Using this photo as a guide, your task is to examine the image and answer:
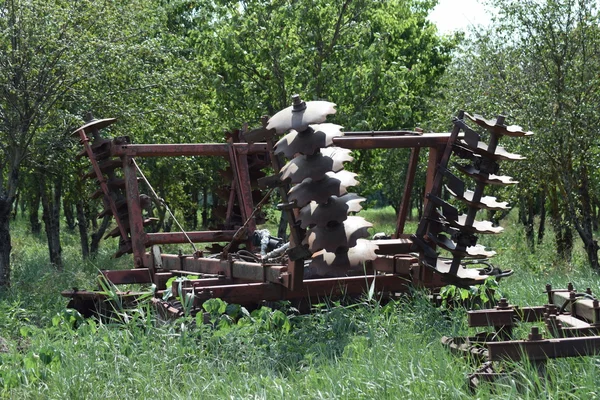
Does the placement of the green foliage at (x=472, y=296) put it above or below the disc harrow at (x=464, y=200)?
below

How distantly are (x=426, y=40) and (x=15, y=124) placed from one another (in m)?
23.0

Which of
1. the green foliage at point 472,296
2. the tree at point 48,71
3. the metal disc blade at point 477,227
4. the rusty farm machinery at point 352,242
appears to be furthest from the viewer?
→ the tree at point 48,71

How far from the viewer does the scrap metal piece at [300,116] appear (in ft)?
22.3

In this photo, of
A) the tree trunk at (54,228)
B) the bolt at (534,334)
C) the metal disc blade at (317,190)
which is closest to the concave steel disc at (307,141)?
the metal disc blade at (317,190)

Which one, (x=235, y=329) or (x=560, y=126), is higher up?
(x=560, y=126)

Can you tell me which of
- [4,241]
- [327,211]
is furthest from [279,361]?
[4,241]

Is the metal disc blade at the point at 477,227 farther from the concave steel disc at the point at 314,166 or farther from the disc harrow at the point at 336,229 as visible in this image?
the concave steel disc at the point at 314,166

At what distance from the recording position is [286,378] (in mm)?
5883

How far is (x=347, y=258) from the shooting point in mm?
7016

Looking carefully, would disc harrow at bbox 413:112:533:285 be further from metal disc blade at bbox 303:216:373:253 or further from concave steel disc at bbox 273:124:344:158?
concave steel disc at bbox 273:124:344:158

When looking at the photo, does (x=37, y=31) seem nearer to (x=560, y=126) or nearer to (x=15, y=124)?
(x=15, y=124)

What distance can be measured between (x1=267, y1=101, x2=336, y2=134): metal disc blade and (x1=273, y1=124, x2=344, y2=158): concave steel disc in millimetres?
71

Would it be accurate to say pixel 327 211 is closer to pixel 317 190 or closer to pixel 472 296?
pixel 317 190

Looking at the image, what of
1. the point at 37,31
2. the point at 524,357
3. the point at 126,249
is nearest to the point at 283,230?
the point at 37,31
